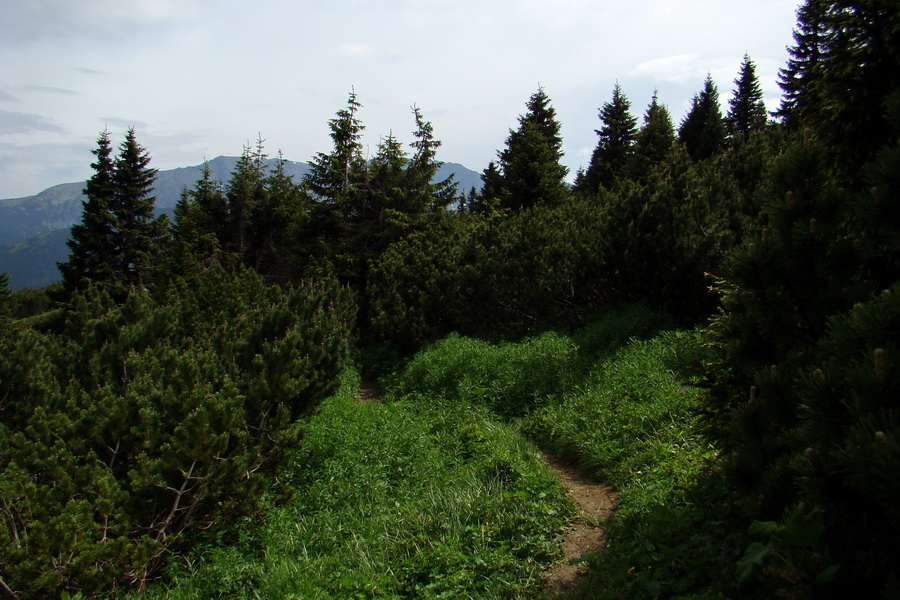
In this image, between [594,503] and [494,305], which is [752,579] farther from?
[494,305]

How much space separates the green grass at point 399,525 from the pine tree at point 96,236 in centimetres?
2698

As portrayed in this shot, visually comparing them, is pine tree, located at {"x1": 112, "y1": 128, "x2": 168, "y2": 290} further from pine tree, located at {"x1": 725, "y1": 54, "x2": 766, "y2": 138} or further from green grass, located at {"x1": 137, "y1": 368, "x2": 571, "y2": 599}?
pine tree, located at {"x1": 725, "y1": 54, "x2": 766, "y2": 138}

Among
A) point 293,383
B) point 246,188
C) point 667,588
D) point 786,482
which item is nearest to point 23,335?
point 293,383

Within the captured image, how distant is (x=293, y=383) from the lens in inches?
223

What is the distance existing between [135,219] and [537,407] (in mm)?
29095

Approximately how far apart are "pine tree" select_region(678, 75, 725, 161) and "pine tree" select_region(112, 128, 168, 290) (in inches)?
1267

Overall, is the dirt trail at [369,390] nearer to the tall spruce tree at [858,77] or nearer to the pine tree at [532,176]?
the tall spruce tree at [858,77]

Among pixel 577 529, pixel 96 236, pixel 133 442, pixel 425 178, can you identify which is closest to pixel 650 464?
pixel 577 529

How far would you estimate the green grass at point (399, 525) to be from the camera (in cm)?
365

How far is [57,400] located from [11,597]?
2.69 metres

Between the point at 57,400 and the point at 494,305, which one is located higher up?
the point at 494,305

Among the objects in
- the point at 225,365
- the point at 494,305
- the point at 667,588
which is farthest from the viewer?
the point at 494,305

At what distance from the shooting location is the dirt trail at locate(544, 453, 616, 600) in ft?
11.3

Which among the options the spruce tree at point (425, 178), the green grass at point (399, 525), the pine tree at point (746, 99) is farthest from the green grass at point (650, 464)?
the pine tree at point (746, 99)
